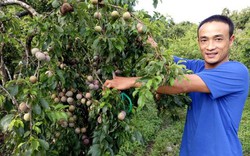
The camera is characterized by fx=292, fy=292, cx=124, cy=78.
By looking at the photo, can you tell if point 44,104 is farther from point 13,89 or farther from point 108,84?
point 108,84

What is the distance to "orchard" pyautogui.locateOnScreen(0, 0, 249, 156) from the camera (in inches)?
51.6

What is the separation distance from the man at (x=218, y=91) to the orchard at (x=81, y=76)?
0.19 meters

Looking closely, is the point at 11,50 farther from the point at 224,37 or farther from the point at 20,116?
the point at 224,37

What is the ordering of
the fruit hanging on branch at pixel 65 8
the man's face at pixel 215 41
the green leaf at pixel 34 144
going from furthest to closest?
1. the man's face at pixel 215 41
2. the fruit hanging on branch at pixel 65 8
3. the green leaf at pixel 34 144

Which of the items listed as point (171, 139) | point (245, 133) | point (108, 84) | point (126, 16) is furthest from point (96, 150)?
point (245, 133)

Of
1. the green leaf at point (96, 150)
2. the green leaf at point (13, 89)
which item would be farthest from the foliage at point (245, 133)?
the green leaf at point (13, 89)

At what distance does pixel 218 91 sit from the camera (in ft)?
5.59

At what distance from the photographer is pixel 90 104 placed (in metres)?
1.80

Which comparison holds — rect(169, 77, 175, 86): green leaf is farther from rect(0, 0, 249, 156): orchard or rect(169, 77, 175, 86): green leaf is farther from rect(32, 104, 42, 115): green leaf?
rect(32, 104, 42, 115): green leaf

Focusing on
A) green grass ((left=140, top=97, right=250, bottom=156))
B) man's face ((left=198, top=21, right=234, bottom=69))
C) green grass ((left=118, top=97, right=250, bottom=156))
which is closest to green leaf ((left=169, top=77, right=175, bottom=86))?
man's face ((left=198, top=21, right=234, bottom=69))

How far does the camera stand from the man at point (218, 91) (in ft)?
5.59

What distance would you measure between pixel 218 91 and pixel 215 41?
12.4 inches

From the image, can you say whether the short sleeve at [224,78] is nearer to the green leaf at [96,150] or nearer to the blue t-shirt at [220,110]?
the blue t-shirt at [220,110]

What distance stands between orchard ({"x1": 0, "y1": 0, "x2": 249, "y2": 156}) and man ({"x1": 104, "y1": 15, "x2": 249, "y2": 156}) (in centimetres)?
19
